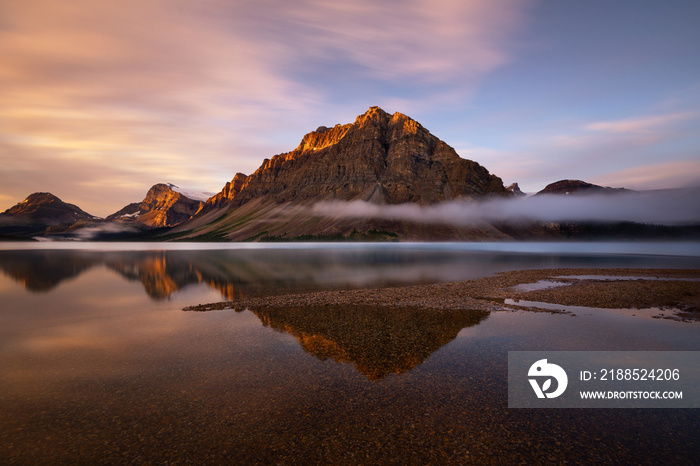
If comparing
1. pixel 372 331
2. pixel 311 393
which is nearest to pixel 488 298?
pixel 372 331

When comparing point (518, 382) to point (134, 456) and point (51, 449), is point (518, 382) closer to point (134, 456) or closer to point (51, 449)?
point (134, 456)

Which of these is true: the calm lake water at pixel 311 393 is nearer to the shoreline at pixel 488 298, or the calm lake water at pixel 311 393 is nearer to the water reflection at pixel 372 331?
the water reflection at pixel 372 331

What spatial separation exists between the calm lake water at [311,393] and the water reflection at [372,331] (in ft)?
0.48

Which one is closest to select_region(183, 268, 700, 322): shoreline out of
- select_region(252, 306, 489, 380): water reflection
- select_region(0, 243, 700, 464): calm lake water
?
select_region(252, 306, 489, 380): water reflection

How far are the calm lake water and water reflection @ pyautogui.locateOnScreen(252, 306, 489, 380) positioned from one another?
15cm

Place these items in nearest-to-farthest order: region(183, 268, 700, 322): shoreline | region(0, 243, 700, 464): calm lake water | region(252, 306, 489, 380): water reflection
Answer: region(0, 243, 700, 464): calm lake water < region(252, 306, 489, 380): water reflection < region(183, 268, 700, 322): shoreline

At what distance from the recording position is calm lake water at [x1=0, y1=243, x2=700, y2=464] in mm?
9203

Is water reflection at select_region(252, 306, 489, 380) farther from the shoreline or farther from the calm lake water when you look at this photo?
the shoreline

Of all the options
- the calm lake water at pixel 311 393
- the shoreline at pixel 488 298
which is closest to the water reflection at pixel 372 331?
the calm lake water at pixel 311 393

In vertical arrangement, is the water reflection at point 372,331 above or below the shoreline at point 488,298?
above

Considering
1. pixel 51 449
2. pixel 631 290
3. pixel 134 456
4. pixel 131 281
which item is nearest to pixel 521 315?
pixel 631 290

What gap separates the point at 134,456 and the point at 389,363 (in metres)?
10.1

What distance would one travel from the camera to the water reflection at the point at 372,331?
1602cm

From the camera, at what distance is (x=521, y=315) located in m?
24.7
